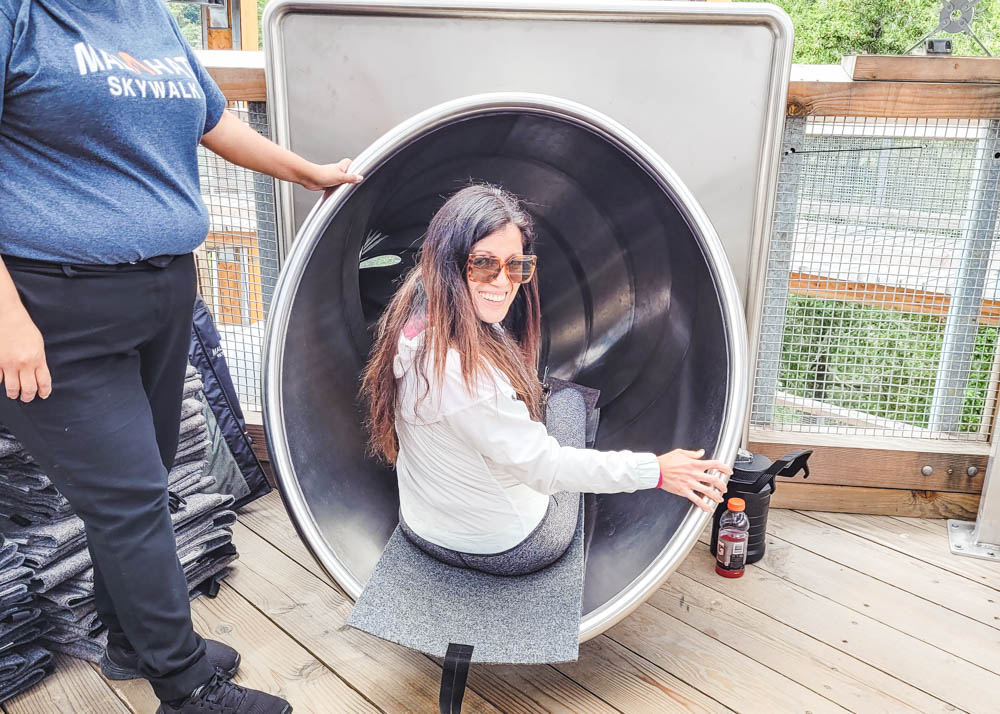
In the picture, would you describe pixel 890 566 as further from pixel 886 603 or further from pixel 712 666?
pixel 712 666

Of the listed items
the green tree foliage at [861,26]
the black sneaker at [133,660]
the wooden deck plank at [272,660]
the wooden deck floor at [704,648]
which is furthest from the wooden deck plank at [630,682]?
the green tree foliage at [861,26]

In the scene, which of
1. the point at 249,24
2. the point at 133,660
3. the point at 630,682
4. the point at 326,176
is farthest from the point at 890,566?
the point at 249,24

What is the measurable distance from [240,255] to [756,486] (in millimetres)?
1496

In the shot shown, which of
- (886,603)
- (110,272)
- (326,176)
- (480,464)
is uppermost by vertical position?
(326,176)

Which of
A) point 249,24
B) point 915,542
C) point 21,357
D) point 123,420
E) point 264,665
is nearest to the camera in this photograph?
point 21,357

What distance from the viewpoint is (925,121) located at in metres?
2.13

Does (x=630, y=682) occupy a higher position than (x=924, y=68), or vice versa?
(x=924, y=68)

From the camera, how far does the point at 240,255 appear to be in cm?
241

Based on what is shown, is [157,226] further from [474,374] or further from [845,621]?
[845,621]

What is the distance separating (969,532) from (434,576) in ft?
4.98

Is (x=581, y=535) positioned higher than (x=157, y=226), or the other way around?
(x=157, y=226)

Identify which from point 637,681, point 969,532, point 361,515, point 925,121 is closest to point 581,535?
point 637,681

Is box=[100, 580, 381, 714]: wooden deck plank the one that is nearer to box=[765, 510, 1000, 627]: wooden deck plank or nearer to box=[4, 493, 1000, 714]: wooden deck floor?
box=[4, 493, 1000, 714]: wooden deck floor

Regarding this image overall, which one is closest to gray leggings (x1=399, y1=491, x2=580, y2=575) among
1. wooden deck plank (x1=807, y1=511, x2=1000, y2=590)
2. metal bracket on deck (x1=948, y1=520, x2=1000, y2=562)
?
wooden deck plank (x1=807, y1=511, x2=1000, y2=590)
